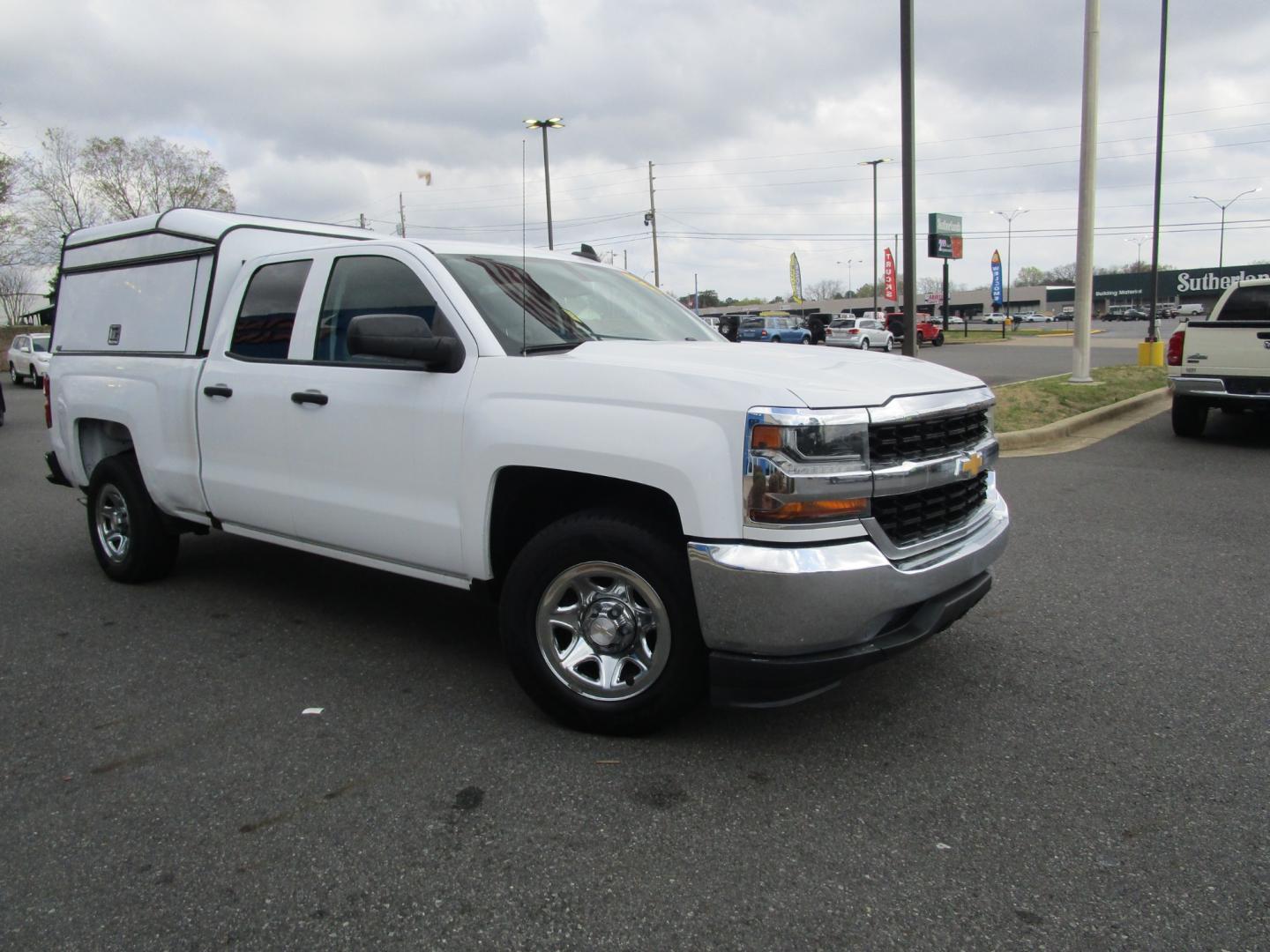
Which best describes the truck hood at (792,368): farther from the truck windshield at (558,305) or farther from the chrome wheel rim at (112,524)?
the chrome wheel rim at (112,524)

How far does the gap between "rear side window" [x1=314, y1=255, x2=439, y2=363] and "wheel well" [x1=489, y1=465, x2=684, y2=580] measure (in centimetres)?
78

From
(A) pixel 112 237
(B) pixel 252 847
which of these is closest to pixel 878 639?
(B) pixel 252 847

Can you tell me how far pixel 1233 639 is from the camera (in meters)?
4.38

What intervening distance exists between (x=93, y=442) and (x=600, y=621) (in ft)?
14.0

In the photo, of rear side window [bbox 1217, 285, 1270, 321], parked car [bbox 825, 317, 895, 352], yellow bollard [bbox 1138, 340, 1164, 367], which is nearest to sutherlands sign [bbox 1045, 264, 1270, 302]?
parked car [bbox 825, 317, 895, 352]

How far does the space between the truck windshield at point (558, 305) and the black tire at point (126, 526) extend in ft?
8.75

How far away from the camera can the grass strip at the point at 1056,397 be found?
11.7 meters

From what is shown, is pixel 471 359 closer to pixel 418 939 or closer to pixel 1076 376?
pixel 418 939

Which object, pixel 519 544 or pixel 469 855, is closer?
pixel 469 855

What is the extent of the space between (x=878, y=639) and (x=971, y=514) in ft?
2.89

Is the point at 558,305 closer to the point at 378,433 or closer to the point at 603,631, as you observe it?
the point at 378,433

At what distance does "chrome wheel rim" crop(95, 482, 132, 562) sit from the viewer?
558 centimetres

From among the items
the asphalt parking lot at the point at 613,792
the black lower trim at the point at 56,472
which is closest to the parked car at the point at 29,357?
the black lower trim at the point at 56,472

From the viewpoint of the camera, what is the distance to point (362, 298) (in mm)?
4172
